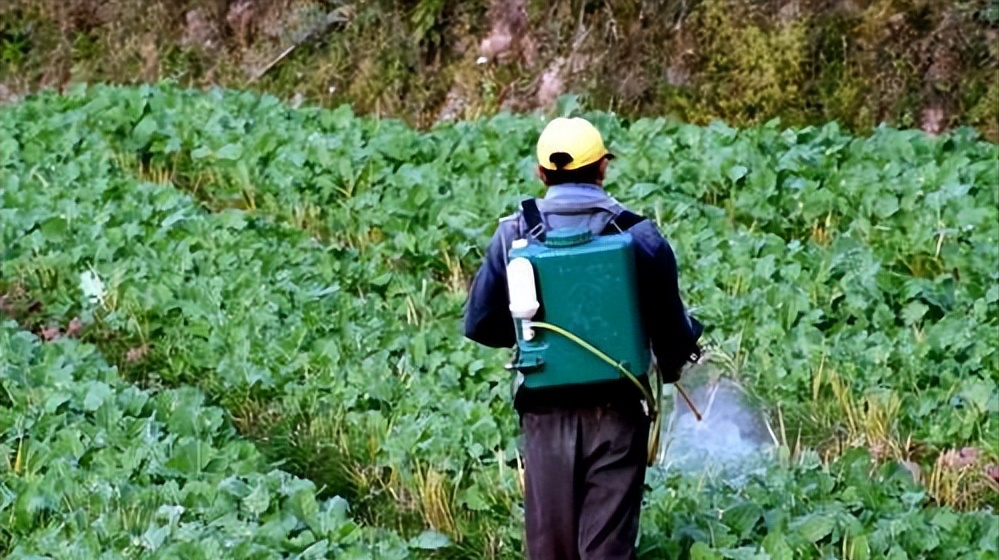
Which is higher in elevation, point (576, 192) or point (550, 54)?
point (576, 192)

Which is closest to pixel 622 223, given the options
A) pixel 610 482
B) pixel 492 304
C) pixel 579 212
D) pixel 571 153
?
pixel 579 212

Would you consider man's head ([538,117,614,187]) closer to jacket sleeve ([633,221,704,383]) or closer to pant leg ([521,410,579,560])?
jacket sleeve ([633,221,704,383])

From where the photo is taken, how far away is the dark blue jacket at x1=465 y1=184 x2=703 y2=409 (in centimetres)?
417

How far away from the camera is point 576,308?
4.11 m

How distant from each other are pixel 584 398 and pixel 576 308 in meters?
0.31

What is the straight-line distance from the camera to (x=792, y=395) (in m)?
6.37

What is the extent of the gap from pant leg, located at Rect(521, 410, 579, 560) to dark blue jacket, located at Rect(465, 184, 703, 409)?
75 millimetres

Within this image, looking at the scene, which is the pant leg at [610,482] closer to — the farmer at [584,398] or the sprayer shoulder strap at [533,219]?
the farmer at [584,398]

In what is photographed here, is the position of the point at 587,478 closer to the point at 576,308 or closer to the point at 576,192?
the point at 576,308

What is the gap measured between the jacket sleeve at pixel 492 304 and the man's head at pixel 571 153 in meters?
0.22

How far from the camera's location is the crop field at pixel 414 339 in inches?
207

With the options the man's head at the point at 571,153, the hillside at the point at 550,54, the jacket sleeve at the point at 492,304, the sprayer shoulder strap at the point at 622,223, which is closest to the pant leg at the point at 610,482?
the jacket sleeve at the point at 492,304

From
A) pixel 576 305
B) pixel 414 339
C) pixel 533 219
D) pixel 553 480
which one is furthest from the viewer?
pixel 414 339

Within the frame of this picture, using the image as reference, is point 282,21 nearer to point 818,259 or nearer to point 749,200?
point 749,200
